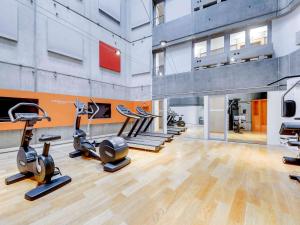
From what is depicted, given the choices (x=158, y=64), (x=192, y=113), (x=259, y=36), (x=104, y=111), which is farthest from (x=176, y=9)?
(x=192, y=113)

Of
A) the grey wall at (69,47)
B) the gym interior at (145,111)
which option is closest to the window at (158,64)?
the gym interior at (145,111)

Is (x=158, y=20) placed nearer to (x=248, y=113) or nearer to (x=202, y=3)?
(x=202, y=3)

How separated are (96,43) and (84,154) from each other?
5.40m

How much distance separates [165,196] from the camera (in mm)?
2244

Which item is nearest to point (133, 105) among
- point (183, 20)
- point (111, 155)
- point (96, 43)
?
point (96, 43)

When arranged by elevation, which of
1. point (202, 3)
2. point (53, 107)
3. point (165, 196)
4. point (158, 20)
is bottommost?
point (165, 196)

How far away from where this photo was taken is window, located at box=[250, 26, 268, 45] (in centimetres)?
632

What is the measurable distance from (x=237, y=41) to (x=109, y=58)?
242 inches

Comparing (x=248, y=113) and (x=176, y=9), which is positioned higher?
(x=176, y=9)

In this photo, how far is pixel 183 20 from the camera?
784 cm

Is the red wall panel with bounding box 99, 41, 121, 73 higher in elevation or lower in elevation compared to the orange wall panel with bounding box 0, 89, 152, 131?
higher

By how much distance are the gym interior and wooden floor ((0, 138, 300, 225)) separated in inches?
0.8

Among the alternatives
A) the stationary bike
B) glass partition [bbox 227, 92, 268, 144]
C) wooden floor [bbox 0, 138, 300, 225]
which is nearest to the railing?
glass partition [bbox 227, 92, 268, 144]

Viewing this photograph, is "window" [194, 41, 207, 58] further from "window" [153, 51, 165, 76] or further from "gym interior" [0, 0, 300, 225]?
"window" [153, 51, 165, 76]
